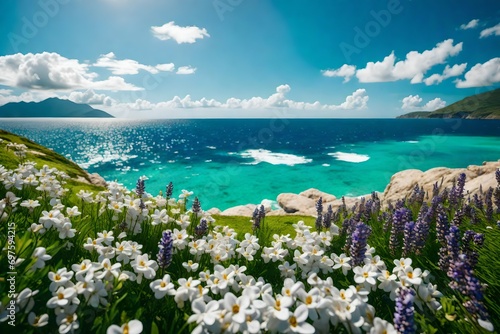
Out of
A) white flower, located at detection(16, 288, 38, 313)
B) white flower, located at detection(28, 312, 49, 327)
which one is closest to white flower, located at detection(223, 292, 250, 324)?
white flower, located at detection(28, 312, 49, 327)

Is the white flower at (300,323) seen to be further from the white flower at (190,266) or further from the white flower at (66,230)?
the white flower at (66,230)

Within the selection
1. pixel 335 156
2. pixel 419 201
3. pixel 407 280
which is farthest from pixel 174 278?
pixel 335 156

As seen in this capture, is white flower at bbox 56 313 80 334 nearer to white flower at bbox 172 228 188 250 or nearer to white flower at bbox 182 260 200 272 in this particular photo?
white flower at bbox 182 260 200 272

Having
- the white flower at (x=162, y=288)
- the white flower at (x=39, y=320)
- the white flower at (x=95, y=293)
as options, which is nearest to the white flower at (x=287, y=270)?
the white flower at (x=162, y=288)

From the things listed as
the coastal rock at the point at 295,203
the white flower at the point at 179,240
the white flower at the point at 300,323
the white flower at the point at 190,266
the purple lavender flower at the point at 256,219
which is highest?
the white flower at the point at 300,323

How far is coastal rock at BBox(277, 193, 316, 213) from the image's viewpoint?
28016mm

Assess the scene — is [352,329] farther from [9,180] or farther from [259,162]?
[259,162]

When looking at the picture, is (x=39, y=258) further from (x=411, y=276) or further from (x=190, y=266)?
(x=411, y=276)

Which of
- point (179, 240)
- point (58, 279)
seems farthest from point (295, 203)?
point (58, 279)

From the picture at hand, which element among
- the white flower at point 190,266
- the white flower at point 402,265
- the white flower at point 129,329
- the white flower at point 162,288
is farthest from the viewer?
the white flower at point 190,266

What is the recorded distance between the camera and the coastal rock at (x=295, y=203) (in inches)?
1103

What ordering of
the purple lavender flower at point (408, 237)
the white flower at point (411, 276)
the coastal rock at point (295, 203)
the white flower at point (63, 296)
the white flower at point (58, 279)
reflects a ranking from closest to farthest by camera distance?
the white flower at point (63, 296) < the white flower at point (58, 279) < the white flower at point (411, 276) < the purple lavender flower at point (408, 237) < the coastal rock at point (295, 203)

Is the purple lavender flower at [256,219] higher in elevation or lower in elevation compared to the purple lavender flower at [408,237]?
lower

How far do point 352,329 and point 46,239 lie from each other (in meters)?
4.11
